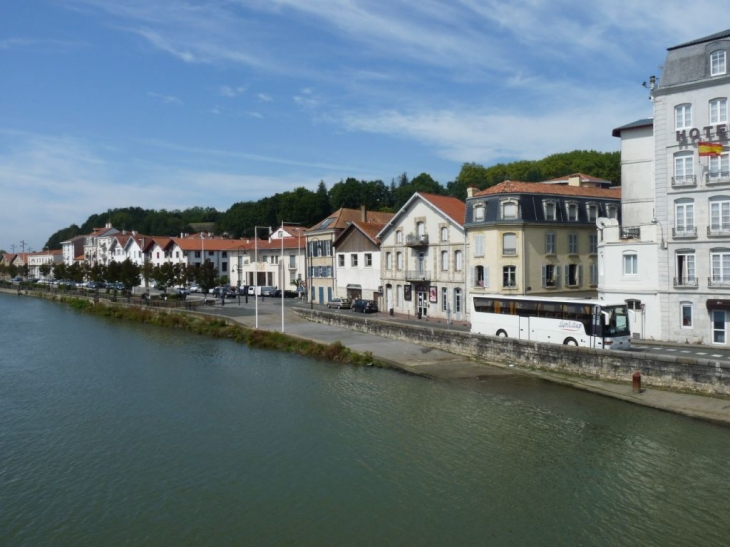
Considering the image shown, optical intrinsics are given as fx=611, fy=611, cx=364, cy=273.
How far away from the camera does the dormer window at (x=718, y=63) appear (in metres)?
28.0

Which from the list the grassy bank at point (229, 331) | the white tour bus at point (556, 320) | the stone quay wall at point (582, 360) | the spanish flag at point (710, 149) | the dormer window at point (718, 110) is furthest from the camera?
the grassy bank at point (229, 331)

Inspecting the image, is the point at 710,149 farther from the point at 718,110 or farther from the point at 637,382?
the point at 637,382

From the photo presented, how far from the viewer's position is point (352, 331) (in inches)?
1560

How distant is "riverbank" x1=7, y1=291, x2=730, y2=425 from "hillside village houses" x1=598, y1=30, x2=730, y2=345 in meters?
7.73

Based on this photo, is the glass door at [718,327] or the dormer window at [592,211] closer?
the glass door at [718,327]

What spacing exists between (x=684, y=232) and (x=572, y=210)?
11989 mm

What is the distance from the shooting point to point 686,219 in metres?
29.5

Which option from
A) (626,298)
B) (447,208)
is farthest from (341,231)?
(626,298)

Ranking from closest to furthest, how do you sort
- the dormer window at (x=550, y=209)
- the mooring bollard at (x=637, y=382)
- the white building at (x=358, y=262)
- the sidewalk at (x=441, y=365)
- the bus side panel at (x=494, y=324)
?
1. the sidewalk at (x=441, y=365)
2. the mooring bollard at (x=637, y=382)
3. the bus side panel at (x=494, y=324)
4. the dormer window at (x=550, y=209)
5. the white building at (x=358, y=262)

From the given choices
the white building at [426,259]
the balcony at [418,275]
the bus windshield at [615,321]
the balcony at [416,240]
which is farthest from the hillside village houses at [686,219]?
the balcony at [416,240]

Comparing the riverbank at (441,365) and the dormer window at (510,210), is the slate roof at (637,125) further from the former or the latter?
the riverbank at (441,365)

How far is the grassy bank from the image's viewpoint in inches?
1280

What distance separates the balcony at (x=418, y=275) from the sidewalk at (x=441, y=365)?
3.12m

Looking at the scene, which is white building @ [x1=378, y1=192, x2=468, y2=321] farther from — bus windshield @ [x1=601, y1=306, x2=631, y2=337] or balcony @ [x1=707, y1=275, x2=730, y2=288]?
balcony @ [x1=707, y1=275, x2=730, y2=288]
